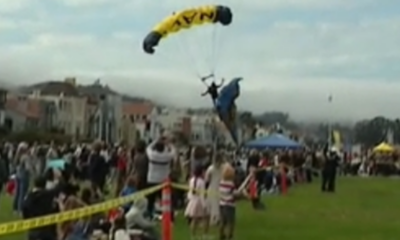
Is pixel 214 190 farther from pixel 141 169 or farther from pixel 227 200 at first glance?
pixel 141 169

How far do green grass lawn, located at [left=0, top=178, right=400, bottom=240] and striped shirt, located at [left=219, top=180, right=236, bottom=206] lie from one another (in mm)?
1181

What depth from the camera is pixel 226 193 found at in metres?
21.9

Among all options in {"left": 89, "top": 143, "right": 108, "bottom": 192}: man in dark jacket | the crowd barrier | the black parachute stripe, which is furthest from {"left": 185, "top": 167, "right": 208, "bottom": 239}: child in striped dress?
{"left": 89, "top": 143, "right": 108, "bottom": 192}: man in dark jacket

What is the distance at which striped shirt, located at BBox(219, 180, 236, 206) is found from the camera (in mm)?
21906

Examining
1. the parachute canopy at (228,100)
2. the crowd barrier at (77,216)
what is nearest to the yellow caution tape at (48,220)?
the crowd barrier at (77,216)

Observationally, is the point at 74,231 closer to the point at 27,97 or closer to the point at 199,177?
the point at 199,177

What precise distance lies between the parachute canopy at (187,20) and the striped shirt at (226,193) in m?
9.38

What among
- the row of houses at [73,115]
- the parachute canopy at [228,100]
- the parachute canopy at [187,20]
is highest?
the parachute canopy at [187,20]

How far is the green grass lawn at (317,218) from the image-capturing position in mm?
24703

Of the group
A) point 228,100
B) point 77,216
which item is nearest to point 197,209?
point 77,216

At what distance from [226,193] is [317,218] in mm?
8595

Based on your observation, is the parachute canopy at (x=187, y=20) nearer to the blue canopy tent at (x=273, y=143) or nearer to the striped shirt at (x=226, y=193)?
the striped shirt at (x=226, y=193)

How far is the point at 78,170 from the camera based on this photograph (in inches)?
1500

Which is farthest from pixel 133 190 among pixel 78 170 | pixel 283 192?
pixel 283 192
